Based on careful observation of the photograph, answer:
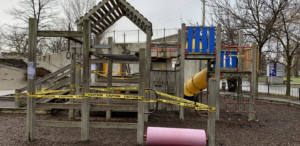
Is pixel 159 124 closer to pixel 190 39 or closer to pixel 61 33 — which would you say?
pixel 190 39

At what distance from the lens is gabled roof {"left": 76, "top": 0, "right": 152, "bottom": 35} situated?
7.39 metres

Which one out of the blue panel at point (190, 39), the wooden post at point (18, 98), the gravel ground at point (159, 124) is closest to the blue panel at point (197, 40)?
the blue panel at point (190, 39)

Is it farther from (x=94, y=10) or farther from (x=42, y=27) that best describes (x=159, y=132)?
(x=42, y=27)

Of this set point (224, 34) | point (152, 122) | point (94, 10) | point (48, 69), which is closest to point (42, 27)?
point (48, 69)

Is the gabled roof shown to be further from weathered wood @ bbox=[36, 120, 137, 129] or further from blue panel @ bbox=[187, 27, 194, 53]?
weathered wood @ bbox=[36, 120, 137, 129]

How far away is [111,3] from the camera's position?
775 centimetres

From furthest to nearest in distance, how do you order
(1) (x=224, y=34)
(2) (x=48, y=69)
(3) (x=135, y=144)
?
(2) (x=48, y=69) < (1) (x=224, y=34) < (3) (x=135, y=144)

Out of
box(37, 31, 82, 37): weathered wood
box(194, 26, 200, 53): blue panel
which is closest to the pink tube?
box(37, 31, 82, 37): weathered wood

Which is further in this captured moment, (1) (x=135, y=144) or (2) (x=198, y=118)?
(2) (x=198, y=118)

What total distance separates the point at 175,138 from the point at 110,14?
5.74 meters

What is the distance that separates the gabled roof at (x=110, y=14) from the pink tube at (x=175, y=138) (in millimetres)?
4361

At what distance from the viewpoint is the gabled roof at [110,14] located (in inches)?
291

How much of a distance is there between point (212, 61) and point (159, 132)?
543cm

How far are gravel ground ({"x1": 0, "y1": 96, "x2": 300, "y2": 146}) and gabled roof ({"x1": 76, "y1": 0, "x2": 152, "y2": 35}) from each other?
11.0ft
